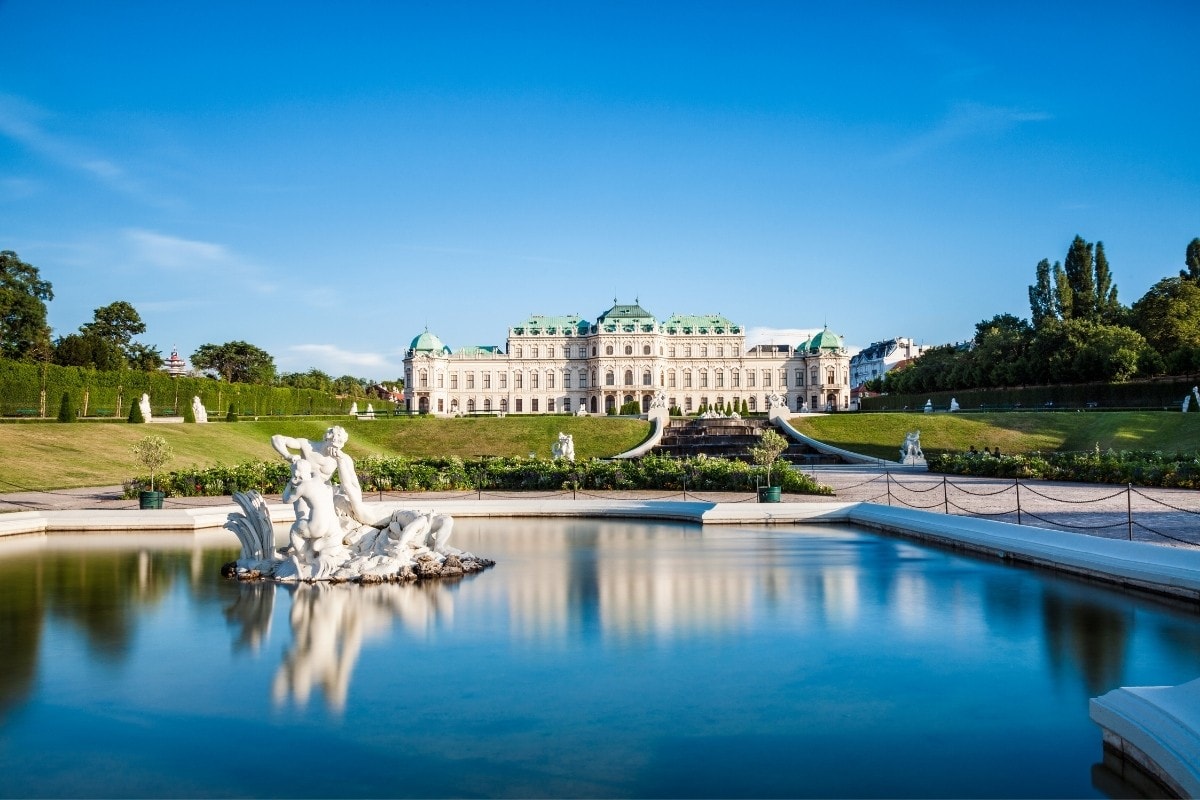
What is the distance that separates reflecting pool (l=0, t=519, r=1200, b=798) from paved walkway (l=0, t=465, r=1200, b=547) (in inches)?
187

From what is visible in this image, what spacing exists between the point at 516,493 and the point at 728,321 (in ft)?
269

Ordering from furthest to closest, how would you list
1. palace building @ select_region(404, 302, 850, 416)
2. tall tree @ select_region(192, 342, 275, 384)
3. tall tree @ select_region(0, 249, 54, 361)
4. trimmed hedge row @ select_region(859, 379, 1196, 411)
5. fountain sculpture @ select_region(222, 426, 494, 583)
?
palace building @ select_region(404, 302, 850, 416) < tall tree @ select_region(192, 342, 275, 384) < tall tree @ select_region(0, 249, 54, 361) < trimmed hedge row @ select_region(859, 379, 1196, 411) < fountain sculpture @ select_region(222, 426, 494, 583)

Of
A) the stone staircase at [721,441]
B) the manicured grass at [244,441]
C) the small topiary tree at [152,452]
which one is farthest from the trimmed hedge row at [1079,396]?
the small topiary tree at [152,452]

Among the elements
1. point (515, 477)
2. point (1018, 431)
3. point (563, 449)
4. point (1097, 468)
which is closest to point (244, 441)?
point (563, 449)

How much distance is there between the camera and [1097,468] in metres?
22.2

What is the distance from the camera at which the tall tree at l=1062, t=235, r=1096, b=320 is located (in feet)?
198

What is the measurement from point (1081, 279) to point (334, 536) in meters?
63.3

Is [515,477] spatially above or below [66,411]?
below

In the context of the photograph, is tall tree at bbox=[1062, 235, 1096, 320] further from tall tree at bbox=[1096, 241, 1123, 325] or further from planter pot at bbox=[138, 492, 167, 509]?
planter pot at bbox=[138, 492, 167, 509]

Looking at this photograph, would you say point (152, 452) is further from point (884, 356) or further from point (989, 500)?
point (884, 356)

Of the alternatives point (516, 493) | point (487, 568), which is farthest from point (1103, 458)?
point (487, 568)

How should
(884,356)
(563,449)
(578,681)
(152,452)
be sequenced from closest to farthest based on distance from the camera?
(578,681)
(152,452)
(563,449)
(884,356)

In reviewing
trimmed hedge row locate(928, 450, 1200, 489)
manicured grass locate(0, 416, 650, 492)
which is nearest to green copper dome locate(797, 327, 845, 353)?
manicured grass locate(0, 416, 650, 492)

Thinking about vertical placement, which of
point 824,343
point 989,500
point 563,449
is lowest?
point 989,500
